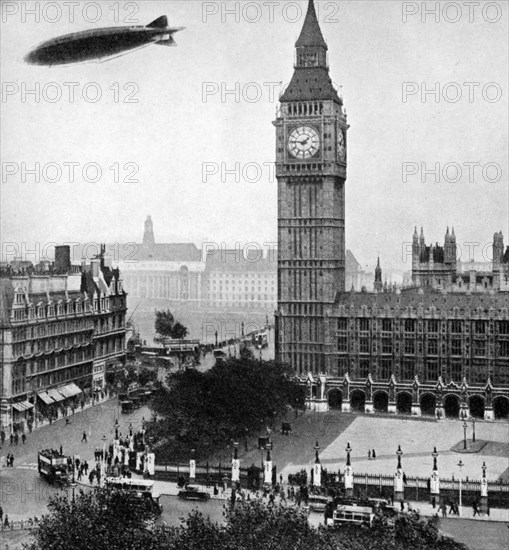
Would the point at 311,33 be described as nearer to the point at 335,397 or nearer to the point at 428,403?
the point at 335,397

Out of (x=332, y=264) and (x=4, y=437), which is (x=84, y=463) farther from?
(x=332, y=264)

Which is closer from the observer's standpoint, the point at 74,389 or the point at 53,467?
the point at 53,467

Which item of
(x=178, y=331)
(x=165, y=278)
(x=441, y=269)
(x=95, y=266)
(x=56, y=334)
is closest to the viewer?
(x=56, y=334)

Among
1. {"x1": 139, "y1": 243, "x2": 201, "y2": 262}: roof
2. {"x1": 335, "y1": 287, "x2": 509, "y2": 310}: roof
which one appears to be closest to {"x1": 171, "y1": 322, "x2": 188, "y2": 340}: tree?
{"x1": 139, "y1": 243, "x2": 201, "y2": 262}: roof

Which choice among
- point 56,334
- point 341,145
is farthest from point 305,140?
point 56,334

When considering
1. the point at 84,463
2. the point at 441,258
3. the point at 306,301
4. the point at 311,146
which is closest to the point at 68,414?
the point at 84,463

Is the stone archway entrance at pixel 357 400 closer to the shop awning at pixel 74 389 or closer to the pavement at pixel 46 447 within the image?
the pavement at pixel 46 447

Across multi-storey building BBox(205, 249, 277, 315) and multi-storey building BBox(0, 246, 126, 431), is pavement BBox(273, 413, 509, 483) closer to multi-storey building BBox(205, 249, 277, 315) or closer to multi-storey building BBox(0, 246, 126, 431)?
multi-storey building BBox(0, 246, 126, 431)
